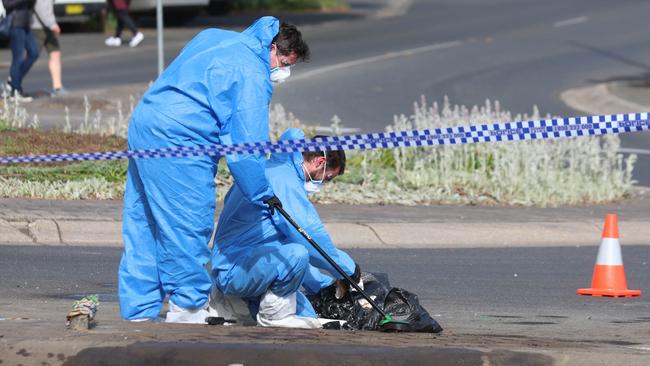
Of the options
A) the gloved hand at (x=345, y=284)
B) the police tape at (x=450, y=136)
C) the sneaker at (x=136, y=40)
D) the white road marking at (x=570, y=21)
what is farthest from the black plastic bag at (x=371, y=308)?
the white road marking at (x=570, y=21)

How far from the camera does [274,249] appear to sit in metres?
6.91

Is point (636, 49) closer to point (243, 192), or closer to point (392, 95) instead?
point (392, 95)

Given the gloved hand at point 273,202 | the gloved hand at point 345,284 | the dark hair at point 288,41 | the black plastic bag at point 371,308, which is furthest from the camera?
the gloved hand at point 345,284

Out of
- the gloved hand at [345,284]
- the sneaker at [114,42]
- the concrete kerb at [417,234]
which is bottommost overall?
the sneaker at [114,42]

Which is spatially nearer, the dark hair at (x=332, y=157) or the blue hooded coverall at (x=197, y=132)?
the blue hooded coverall at (x=197, y=132)

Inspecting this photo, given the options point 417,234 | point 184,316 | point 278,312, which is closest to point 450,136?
point 278,312

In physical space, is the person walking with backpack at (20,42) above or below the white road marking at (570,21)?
above

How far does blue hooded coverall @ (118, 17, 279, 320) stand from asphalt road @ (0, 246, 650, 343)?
1345 millimetres

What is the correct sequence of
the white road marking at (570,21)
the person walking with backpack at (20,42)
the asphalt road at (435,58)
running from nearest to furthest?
the person walking with backpack at (20,42)
the asphalt road at (435,58)
the white road marking at (570,21)

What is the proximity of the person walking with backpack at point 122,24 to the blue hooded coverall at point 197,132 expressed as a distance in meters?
18.0

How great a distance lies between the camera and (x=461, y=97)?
19.8 meters

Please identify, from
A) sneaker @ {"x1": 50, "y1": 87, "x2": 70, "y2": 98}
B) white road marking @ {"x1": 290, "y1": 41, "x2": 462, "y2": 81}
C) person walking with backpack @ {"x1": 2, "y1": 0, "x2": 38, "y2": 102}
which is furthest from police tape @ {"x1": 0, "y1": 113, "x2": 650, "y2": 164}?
white road marking @ {"x1": 290, "y1": 41, "x2": 462, "y2": 81}

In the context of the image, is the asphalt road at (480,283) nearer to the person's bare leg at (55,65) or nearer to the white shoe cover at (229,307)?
the white shoe cover at (229,307)

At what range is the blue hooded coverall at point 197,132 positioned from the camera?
6613 millimetres
